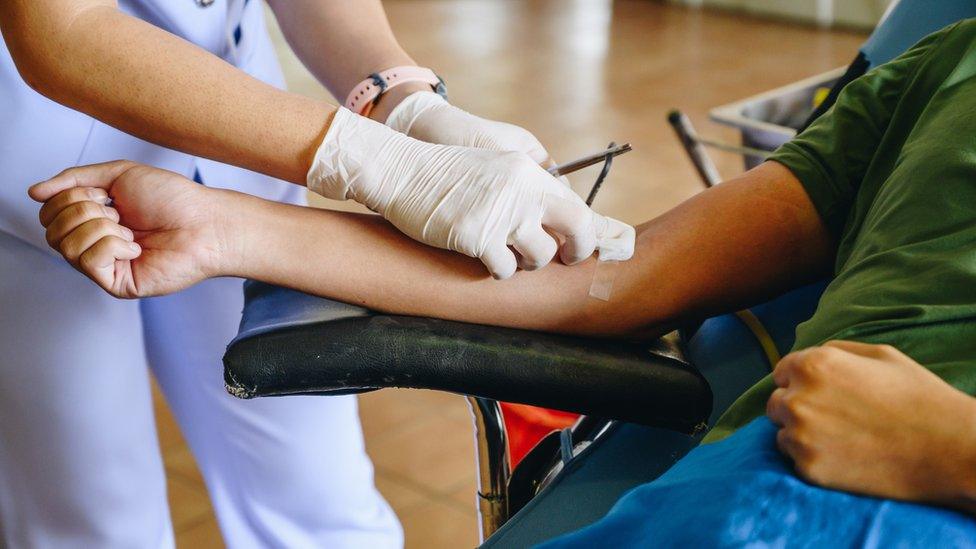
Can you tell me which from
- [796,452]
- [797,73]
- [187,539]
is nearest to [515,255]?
[796,452]

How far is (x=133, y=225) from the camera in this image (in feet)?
3.40

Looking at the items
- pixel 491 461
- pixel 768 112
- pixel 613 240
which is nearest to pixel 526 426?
pixel 491 461

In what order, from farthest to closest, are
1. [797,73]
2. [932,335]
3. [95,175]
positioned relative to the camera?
1. [797,73]
2. [95,175]
3. [932,335]

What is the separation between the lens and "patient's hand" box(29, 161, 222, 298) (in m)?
0.97

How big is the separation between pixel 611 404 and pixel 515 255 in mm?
217

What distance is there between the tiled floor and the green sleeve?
1007mm

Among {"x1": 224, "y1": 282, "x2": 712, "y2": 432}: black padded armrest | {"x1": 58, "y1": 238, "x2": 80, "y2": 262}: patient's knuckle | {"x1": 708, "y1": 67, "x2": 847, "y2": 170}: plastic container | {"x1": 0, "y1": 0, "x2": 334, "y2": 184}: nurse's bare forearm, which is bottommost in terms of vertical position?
{"x1": 708, "y1": 67, "x2": 847, "y2": 170}: plastic container

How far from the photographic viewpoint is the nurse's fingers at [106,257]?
3.12 feet

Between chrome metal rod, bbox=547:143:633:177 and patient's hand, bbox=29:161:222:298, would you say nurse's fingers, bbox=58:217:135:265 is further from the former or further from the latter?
chrome metal rod, bbox=547:143:633:177

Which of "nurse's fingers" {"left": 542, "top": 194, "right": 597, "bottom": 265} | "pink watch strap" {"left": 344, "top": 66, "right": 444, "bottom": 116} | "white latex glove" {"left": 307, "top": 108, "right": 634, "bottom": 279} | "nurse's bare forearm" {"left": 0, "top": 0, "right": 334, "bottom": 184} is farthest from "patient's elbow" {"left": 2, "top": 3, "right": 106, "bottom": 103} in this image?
"nurse's fingers" {"left": 542, "top": 194, "right": 597, "bottom": 265}

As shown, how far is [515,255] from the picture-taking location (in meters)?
1.08

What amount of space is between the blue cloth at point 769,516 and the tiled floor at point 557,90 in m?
1.15

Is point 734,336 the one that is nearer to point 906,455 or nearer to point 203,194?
point 906,455

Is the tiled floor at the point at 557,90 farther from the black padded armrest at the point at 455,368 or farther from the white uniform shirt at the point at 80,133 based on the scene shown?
the black padded armrest at the point at 455,368
